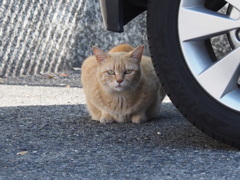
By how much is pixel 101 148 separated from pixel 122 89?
112 cm

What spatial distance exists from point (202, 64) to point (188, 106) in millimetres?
251

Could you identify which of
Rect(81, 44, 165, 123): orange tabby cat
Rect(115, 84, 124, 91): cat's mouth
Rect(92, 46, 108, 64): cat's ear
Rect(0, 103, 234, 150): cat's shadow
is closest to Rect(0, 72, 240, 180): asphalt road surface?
Rect(0, 103, 234, 150): cat's shadow

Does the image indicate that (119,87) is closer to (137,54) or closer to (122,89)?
(122,89)

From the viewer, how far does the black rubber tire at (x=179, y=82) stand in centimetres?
399

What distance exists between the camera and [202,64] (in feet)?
13.4

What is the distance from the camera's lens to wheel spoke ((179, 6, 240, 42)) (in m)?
4.02

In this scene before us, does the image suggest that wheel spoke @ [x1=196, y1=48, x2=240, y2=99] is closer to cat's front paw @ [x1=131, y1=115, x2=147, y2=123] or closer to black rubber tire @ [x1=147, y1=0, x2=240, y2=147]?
black rubber tire @ [x1=147, y1=0, x2=240, y2=147]

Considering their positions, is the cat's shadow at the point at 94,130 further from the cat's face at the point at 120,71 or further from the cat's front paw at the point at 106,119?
the cat's face at the point at 120,71

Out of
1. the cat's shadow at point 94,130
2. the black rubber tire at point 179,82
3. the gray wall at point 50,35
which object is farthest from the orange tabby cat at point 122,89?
the gray wall at point 50,35

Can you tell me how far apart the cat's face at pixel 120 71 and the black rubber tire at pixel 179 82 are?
1.19 meters

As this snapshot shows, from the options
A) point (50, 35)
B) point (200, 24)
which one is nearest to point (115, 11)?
point (200, 24)

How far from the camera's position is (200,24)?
4.06 metres

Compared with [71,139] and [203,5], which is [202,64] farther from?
[71,139]

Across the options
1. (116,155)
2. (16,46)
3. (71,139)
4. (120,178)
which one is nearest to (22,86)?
→ (16,46)
